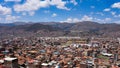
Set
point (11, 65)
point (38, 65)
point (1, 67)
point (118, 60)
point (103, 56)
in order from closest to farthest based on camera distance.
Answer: point (1, 67) → point (11, 65) → point (38, 65) → point (118, 60) → point (103, 56)

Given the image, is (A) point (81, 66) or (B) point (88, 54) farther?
(B) point (88, 54)

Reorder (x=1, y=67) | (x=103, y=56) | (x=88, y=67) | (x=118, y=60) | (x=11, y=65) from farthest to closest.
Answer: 1. (x=103, y=56)
2. (x=118, y=60)
3. (x=88, y=67)
4. (x=11, y=65)
5. (x=1, y=67)

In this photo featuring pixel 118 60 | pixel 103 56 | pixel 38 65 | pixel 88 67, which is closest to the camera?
pixel 38 65

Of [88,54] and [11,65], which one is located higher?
[11,65]

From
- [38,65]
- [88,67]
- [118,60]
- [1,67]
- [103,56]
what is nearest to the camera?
[1,67]

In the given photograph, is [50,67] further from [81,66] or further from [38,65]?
[81,66]

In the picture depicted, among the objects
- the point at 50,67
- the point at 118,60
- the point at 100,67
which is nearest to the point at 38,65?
the point at 50,67

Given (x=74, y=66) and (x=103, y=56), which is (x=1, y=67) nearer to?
(x=74, y=66)

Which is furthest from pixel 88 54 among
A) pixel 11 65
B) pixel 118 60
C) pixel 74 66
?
pixel 11 65

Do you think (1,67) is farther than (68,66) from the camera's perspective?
No
